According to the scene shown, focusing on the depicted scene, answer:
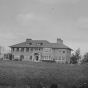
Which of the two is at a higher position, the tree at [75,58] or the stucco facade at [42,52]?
the stucco facade at [42,52]

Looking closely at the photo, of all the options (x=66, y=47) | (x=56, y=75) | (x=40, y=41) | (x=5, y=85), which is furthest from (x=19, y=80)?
(x=40, y=41)

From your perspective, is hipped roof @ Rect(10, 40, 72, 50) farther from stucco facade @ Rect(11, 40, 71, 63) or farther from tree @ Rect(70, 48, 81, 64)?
tree @ Rect(70, 48, 81, 64)

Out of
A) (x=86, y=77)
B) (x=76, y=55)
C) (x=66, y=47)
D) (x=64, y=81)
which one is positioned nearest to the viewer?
(x=64, y=81)

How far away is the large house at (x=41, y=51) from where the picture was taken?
195 ft

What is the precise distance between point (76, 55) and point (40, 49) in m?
13.0

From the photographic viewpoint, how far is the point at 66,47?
5859 centimetres

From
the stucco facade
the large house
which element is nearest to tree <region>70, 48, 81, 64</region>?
the large house

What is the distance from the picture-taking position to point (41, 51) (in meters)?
60.9

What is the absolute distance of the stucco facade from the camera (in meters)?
59.3

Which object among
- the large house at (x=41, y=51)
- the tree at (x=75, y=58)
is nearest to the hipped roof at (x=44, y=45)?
the large house at (x=41, y=51)

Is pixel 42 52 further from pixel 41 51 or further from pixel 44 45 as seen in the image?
pixel 44 45

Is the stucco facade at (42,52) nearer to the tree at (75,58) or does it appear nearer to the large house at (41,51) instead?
the large house at (41,51)

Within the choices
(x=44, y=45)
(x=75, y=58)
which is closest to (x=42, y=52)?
(x=44, y=45)

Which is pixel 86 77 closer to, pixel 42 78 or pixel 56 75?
pixel 56 75
